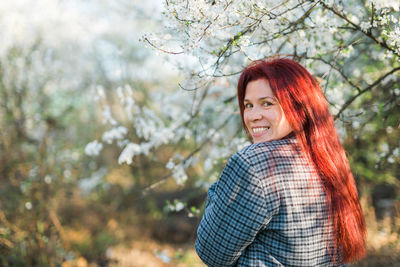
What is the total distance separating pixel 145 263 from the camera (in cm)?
495

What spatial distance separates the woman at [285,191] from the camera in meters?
1.17

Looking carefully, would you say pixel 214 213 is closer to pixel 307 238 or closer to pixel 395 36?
pixel 307 238

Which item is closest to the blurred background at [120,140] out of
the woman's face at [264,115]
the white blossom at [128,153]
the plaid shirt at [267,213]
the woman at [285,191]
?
the white blossom at [128,153]

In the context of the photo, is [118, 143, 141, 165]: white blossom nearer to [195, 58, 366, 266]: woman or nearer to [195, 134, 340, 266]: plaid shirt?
[195, 58, 366, 266]: woman

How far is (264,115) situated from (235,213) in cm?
45

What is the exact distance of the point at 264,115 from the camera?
137cm

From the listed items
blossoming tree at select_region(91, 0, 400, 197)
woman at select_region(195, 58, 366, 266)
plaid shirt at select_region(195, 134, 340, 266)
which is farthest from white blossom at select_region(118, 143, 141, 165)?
plaid shirt at select_region(195, 134, 340, 266)

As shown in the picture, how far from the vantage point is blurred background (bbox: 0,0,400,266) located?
2.73 metres

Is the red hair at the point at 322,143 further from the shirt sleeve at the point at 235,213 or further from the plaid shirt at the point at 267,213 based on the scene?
the shirt sleeve at the point at 235,213

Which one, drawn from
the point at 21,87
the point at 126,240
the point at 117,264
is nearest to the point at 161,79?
the point at 21,87

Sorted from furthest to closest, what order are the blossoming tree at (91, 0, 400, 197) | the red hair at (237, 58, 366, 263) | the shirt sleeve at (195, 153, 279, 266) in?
the blossoming tree at (91, 0, 400, 197) < the red hair at (237, 58, 366, 263) < the shirt sleeve at (195, 153, 279, 266)

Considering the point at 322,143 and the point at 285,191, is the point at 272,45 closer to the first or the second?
the point at 322,143

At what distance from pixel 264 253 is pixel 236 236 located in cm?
15

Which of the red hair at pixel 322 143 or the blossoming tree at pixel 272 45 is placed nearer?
the red hair at pixel 322 143
